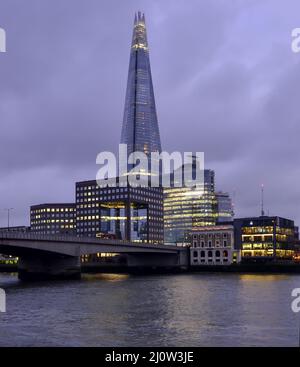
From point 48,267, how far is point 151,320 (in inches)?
3372

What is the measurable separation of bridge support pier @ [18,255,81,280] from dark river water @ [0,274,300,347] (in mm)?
51702

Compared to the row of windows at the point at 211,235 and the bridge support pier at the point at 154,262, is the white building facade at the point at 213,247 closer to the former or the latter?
the row of windows at the point at 211,235

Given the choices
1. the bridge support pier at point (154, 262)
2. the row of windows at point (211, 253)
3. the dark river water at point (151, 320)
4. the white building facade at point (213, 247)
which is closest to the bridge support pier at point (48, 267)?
the bridge support pier at point (154, 262)

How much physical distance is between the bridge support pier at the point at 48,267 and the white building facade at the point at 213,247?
64.0m

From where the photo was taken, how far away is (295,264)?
545ft

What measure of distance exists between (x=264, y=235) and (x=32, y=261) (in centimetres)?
9133

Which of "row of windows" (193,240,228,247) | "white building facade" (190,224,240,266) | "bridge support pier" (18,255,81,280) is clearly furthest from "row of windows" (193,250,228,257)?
"bridge support pier" (18,255,81,280)

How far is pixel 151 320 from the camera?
53.8 meters

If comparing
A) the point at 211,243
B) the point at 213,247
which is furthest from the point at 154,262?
the point at 211,243

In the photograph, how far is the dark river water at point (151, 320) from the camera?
42188 millimetres

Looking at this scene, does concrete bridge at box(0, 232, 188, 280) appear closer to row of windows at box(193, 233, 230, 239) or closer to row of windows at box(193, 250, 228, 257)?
row of windows at box(193, 250, 228, 257)

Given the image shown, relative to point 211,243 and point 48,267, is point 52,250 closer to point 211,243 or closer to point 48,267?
point 48,267
